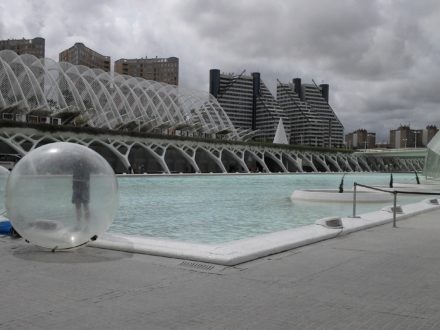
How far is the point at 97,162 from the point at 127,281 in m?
1.96

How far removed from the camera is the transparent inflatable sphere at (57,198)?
5836 millimetres

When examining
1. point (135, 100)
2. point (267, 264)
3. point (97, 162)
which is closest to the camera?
point (267, 264)

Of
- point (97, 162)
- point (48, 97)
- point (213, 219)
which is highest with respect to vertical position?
point (48, 97)

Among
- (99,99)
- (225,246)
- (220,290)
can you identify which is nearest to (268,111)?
(99,99)

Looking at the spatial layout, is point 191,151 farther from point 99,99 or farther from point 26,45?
point 26,45

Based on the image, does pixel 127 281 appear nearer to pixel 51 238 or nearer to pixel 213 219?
pixel 51 238

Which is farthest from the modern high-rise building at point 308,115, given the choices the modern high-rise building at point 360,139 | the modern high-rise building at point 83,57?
the modern high-rise building at point 83,57

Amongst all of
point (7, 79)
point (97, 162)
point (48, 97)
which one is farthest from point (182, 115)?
point (97, 162)

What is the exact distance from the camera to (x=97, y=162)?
6.14m

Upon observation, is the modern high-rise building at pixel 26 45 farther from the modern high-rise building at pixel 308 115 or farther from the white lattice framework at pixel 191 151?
the modern high-rise building at pixel 308 115

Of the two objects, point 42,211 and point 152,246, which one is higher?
point 42,211

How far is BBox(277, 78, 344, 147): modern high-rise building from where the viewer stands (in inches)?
5714

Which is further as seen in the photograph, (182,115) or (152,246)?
(182,115)

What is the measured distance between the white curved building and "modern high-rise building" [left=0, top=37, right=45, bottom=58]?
1374 inches
